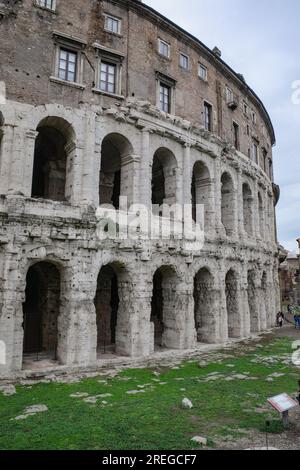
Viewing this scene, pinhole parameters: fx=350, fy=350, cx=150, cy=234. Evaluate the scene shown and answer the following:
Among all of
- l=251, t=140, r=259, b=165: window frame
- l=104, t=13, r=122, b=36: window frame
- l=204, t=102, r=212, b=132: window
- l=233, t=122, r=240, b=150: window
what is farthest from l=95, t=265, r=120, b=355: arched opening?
l=251, t=140, r=259, b=165: window frame

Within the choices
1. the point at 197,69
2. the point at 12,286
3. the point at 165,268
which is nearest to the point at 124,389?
the point at 12,286

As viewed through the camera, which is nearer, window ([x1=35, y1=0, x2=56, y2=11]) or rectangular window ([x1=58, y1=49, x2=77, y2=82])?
window ([x1=35, y1=0, x2=56, y2=11])

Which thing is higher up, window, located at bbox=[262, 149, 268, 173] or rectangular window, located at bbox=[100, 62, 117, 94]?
window, located at bbox=[262, 149, 268, 173]

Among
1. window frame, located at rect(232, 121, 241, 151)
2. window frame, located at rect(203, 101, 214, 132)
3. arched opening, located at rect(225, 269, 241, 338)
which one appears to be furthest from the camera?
window frame, located at rect(232, 121, 241, 151)

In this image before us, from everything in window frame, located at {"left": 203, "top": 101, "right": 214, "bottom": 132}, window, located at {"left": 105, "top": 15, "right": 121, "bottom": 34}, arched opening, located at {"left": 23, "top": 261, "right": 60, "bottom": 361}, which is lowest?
arched opening, located at {"left": 23, "top": 261, "right": 60, "bottom": 361}

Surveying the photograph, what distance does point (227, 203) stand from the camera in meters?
22.1

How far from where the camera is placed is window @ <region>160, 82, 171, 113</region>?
17.8m

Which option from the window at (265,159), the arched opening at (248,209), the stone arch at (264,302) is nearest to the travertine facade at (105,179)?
the arched opening at (248,209)

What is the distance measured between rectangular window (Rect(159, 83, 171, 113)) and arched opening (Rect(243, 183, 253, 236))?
29.9ft

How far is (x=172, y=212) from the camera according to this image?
17.3 meters

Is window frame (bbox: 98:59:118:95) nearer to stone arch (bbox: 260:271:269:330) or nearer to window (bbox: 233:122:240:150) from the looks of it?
window (bbox: 233:122:240:150)

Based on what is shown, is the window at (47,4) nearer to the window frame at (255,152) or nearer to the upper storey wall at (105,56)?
the upper storey wall at (105,56)

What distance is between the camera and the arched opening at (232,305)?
68.1 feet

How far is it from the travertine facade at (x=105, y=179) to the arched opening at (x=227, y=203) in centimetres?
7
